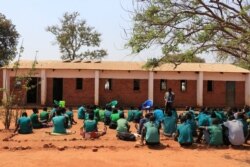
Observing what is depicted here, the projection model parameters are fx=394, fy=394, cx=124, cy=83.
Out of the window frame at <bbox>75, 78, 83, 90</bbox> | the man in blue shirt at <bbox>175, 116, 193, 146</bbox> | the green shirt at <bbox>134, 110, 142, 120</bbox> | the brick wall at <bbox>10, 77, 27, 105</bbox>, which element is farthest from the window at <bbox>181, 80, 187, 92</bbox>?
the man in blue shirt at <bbox>175, 116, 193, 146</bbox>

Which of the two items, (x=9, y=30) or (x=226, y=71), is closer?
(x=226, y=71)

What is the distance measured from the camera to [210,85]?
32.4 metres

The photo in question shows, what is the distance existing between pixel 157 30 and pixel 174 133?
4212 mm

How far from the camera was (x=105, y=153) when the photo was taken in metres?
12.0

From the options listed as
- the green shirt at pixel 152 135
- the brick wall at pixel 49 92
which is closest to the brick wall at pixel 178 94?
the brick wall at pixel 49 92

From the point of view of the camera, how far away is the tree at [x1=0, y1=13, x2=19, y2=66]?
1913 inches

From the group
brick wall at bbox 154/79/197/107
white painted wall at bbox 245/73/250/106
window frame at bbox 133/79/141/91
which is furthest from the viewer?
white painted wall at bbox 245/73/250/106

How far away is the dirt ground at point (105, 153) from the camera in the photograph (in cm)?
→ 1077

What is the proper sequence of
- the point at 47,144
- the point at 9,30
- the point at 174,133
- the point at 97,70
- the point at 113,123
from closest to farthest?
the point at 47,144, the point at 174,133, the point at 113,123, the point at 97,70, the point at 9,30

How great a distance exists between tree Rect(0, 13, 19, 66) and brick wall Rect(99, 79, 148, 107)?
20821 mm

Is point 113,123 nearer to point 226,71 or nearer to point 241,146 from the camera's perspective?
point 241,146

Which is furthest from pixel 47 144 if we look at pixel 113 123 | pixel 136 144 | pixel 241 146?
pixel 241 146

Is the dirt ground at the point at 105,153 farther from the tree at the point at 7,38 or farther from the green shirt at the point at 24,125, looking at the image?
the tree at the point at 7,38

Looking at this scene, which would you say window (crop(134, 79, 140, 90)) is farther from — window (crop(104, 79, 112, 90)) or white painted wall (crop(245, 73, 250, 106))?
white painted wall (crop(245, 73, 250, 106))
